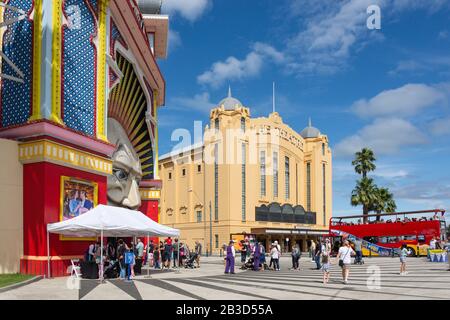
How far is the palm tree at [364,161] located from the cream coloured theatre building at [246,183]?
7.40 metres

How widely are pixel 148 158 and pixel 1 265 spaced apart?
18.6 meters

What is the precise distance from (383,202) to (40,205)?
176 feet

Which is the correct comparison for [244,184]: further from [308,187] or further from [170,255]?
[170,255]

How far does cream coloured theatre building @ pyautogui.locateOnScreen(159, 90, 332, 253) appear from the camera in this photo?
208ft

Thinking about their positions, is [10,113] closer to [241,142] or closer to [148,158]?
[148,158]

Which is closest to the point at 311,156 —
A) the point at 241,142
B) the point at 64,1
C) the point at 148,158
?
the point at 241,142

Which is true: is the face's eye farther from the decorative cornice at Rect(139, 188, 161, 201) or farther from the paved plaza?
the paved plaza

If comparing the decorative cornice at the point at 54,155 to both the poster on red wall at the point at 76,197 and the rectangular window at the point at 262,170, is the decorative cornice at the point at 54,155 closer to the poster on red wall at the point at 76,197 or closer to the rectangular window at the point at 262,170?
the poster on red wall at the point at 76,197

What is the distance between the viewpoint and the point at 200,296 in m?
14.5

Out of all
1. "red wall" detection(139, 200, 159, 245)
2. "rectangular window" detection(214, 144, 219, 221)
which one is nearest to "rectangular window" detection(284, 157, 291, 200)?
"rectangular window" detection(214, 144, 219, 221)

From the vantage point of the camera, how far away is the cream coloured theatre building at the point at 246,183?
2499 inches

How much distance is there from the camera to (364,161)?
69.1 m

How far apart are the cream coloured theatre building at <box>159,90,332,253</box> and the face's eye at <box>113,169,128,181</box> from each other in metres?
25.6

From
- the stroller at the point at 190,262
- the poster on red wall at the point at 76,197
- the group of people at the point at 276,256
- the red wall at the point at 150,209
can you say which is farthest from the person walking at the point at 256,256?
the red wall at the point at 150,209
